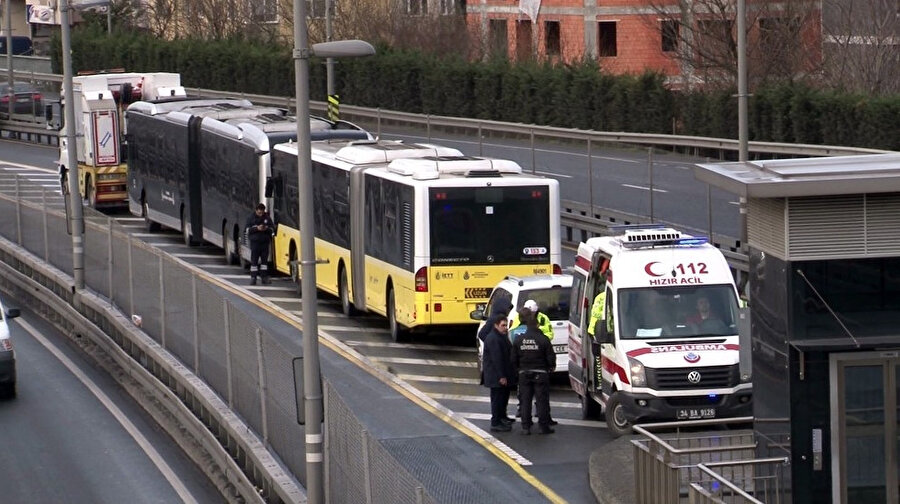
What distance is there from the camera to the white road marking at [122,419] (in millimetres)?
19391

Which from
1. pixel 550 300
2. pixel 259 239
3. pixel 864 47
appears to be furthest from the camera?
pixel 864 47

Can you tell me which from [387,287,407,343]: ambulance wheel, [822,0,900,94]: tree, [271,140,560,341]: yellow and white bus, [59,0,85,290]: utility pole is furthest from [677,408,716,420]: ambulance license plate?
[822,0,900,94]: tree

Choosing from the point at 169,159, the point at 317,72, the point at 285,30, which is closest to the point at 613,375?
the point at 169,159

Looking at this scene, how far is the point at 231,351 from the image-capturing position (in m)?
18.6

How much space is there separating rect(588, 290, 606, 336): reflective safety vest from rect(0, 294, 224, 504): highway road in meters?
4.82

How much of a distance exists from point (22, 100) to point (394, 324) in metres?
44.7

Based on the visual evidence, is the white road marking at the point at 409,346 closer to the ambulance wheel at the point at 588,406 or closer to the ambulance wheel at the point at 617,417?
the ambulance wheel at the point at 588,406

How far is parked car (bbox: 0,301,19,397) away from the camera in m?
23.8

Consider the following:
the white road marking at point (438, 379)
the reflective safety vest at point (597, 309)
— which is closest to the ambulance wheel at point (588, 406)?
the reflective safety vest at point (597, 309)

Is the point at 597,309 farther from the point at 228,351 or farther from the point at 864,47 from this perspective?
the point at 864,47

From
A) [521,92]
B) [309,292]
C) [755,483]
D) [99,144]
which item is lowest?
[755,483]

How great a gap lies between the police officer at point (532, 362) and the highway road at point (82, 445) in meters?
3.74

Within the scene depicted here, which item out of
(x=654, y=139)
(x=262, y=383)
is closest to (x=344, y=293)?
(x=654, y=139)

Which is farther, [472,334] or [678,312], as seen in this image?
[472,334]
